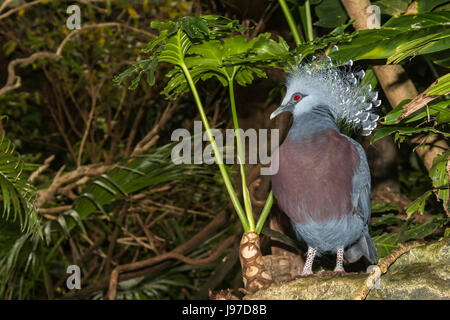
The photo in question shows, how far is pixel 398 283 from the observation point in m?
1.09

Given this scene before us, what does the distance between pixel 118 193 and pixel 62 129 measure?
1.58 meters

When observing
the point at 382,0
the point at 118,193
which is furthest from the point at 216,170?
the point at 382,0

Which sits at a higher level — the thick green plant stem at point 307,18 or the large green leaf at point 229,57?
the thick green plant stem at point 307,18

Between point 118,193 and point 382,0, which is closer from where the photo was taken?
point 382,0

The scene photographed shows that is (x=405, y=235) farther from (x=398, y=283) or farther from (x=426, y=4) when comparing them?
(x=426, y=4)

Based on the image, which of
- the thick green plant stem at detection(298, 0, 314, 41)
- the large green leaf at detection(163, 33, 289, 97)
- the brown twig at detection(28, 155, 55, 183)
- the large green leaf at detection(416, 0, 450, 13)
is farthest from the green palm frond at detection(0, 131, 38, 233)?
the large green leaf at detection(416, 0, 450, 13)

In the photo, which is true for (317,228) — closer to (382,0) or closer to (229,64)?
(229,64)

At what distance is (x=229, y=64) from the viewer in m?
1.28

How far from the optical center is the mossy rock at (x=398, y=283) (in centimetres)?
107

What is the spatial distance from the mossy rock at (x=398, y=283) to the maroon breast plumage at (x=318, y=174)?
151 millimetres

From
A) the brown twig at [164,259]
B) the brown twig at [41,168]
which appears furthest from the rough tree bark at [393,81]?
the brown twig at [41,168]

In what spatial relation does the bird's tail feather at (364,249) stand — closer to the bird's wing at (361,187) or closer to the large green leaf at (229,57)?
the bird's wing at (361,187)
